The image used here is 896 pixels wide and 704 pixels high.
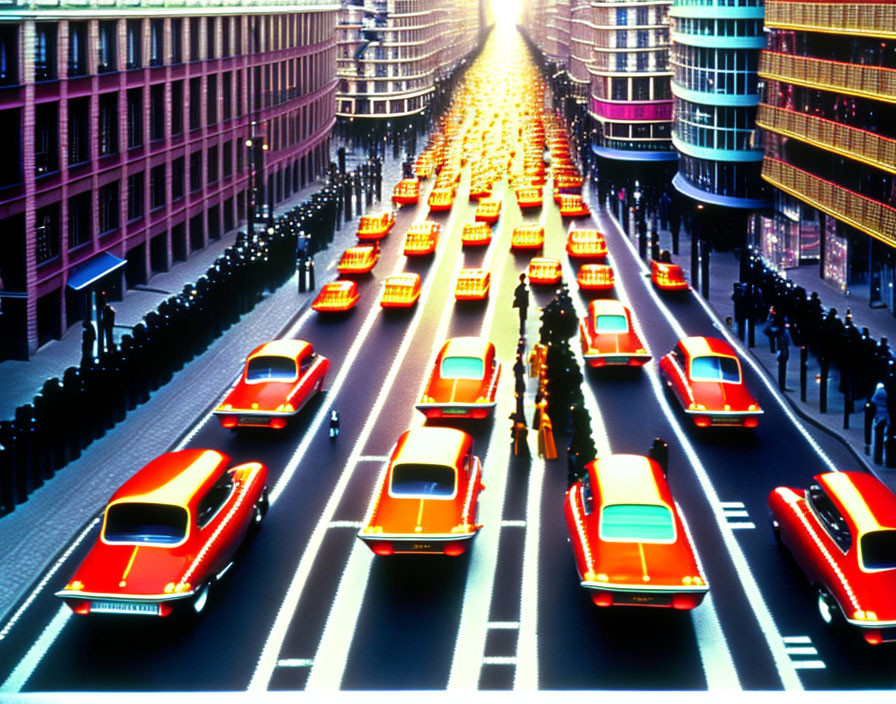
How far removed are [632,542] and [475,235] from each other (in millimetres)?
40314

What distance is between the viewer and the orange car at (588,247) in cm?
5469

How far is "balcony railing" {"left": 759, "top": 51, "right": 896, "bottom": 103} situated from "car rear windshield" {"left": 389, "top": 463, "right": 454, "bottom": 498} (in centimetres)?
2485

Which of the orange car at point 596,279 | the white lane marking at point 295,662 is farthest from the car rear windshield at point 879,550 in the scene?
the orange car at point 596,279

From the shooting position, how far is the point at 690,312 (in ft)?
147

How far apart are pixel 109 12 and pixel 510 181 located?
148ft

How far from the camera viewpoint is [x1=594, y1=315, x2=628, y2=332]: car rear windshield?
3638cm

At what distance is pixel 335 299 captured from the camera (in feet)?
144

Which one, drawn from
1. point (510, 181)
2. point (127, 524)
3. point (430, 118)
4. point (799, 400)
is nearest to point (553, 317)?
point (799, 400)

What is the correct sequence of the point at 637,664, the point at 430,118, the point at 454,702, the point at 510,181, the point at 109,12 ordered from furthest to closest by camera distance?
the point at 430,118 → the point at 510,181 → the point at 109,12 → the point at 637,664 → the point at 454,702

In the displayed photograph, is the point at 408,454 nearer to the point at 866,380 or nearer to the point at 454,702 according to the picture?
the point at 454,702

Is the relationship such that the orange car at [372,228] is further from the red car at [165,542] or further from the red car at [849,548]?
the red car at [849,548]

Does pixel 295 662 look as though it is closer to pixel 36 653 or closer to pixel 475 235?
pixel 36 653

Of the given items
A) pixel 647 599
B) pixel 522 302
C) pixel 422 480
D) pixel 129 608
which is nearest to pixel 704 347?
pixel 522 302

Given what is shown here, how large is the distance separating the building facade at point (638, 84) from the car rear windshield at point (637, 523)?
3031 inches
